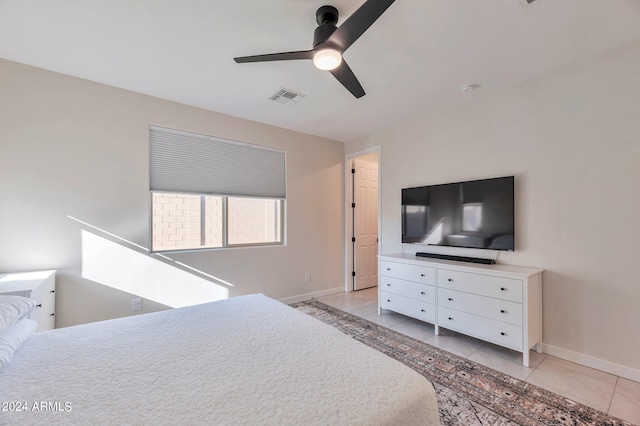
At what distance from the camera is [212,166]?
338 cm

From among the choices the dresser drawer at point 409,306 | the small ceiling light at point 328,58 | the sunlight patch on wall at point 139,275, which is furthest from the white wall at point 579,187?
the sunlight patch on wall at point 139,275

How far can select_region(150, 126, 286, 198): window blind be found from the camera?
3068 mm

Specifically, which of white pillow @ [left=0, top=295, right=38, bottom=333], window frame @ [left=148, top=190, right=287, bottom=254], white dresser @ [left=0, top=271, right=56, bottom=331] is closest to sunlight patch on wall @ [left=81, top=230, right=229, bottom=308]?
window frame @ [left=148, top=190, right=287, bottom=254]

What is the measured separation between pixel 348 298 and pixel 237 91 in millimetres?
3273

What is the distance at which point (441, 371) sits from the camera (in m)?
2.20

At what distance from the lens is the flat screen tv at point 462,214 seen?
2703mm

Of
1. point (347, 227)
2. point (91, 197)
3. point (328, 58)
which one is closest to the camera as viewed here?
Result: point (328, 58)

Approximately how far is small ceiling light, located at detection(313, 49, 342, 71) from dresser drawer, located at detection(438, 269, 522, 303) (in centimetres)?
227

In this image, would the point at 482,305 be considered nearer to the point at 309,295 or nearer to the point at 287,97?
the point at 309,295

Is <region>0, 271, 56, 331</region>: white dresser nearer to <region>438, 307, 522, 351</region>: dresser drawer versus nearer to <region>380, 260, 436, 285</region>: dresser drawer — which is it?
<region>380, 260, 436, 285</region>: dresser drawer

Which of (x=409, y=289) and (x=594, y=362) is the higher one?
(x=409, y=289)

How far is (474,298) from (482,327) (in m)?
0.27

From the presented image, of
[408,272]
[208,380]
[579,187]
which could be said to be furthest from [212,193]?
[579,187]

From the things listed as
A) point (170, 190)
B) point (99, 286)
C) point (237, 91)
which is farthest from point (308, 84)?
point (99, 286)
